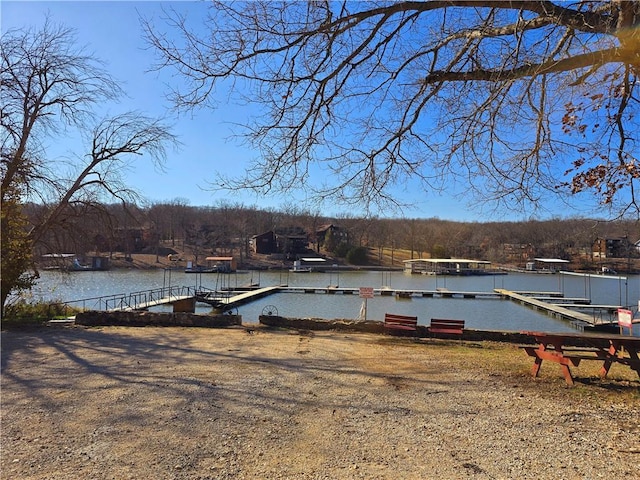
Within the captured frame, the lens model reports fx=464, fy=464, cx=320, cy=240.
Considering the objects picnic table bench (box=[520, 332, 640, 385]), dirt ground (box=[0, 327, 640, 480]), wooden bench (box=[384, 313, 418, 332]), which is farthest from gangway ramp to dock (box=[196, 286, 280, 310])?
picnic table bench (box=[520, 332, 640, 385])

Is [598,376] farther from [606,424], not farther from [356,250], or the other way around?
[356,250]

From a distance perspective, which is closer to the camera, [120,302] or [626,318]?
[626,318]

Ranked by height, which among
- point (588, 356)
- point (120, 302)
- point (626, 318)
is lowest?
point (120, 302)

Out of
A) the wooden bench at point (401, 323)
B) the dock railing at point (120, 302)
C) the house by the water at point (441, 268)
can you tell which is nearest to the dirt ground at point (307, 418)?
the wooden bench at point (401, 323)

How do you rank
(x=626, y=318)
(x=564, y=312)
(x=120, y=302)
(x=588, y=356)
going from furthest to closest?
(x=564, y=312) < (x=120, y=302) < (x=626, y=318) < (x=588, y=356)

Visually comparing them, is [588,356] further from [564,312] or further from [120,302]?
[564,312]

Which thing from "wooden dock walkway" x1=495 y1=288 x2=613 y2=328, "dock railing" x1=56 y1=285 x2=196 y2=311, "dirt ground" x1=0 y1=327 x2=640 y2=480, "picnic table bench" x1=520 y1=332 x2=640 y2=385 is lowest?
"wooden dock walkway" x1=495 y1=288 x2=613 y2=328

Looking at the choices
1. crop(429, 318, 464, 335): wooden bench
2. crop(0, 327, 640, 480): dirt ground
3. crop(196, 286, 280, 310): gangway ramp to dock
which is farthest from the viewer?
crop(196, 286, 280, 310): gangway ramp to dock

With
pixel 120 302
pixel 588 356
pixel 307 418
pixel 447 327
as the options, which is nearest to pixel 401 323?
pixel 447 327

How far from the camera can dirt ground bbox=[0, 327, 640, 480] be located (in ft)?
11.8

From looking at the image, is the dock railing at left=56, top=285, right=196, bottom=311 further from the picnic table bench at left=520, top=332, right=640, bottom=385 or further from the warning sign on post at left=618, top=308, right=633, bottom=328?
the warning sign on post at left=618, top=308, right=633, bottom=328

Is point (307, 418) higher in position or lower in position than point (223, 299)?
higher

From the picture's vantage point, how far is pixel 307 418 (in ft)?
15.3

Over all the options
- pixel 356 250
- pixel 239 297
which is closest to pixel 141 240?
pixel 356 250
